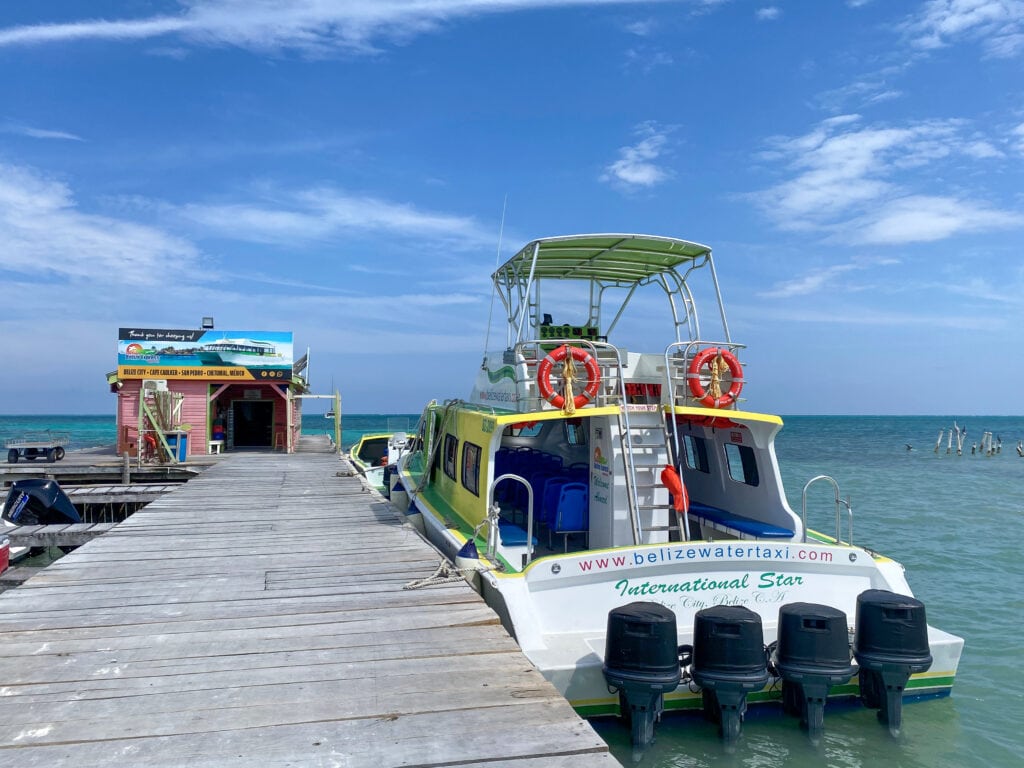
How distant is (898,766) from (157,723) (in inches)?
208

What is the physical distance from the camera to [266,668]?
4.57 meters

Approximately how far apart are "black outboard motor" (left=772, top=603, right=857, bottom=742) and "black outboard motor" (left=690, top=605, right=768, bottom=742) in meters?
0.26

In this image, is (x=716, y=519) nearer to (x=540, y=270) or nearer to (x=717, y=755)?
(x=717, y=755)

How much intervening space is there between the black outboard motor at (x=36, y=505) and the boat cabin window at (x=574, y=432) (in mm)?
8675

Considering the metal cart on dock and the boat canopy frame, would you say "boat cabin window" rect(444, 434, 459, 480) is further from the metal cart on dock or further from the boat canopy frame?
the metal cart on dock

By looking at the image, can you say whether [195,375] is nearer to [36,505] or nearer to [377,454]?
[377,454]

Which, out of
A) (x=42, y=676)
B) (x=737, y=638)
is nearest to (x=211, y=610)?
(x=42, y=676)

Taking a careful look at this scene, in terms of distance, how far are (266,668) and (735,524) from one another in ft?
16.3

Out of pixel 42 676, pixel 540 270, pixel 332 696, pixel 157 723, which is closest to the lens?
pixel 157 723

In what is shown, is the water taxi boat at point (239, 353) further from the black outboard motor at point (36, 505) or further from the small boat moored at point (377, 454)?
the black outboard motor at point (36, 505)

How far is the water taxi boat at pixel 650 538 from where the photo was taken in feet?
17.5

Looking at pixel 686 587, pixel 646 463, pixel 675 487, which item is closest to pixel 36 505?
pixel 646 463

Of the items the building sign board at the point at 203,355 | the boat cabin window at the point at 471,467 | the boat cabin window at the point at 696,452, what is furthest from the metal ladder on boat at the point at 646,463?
the building sign board at the point at 203,355

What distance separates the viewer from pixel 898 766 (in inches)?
222
